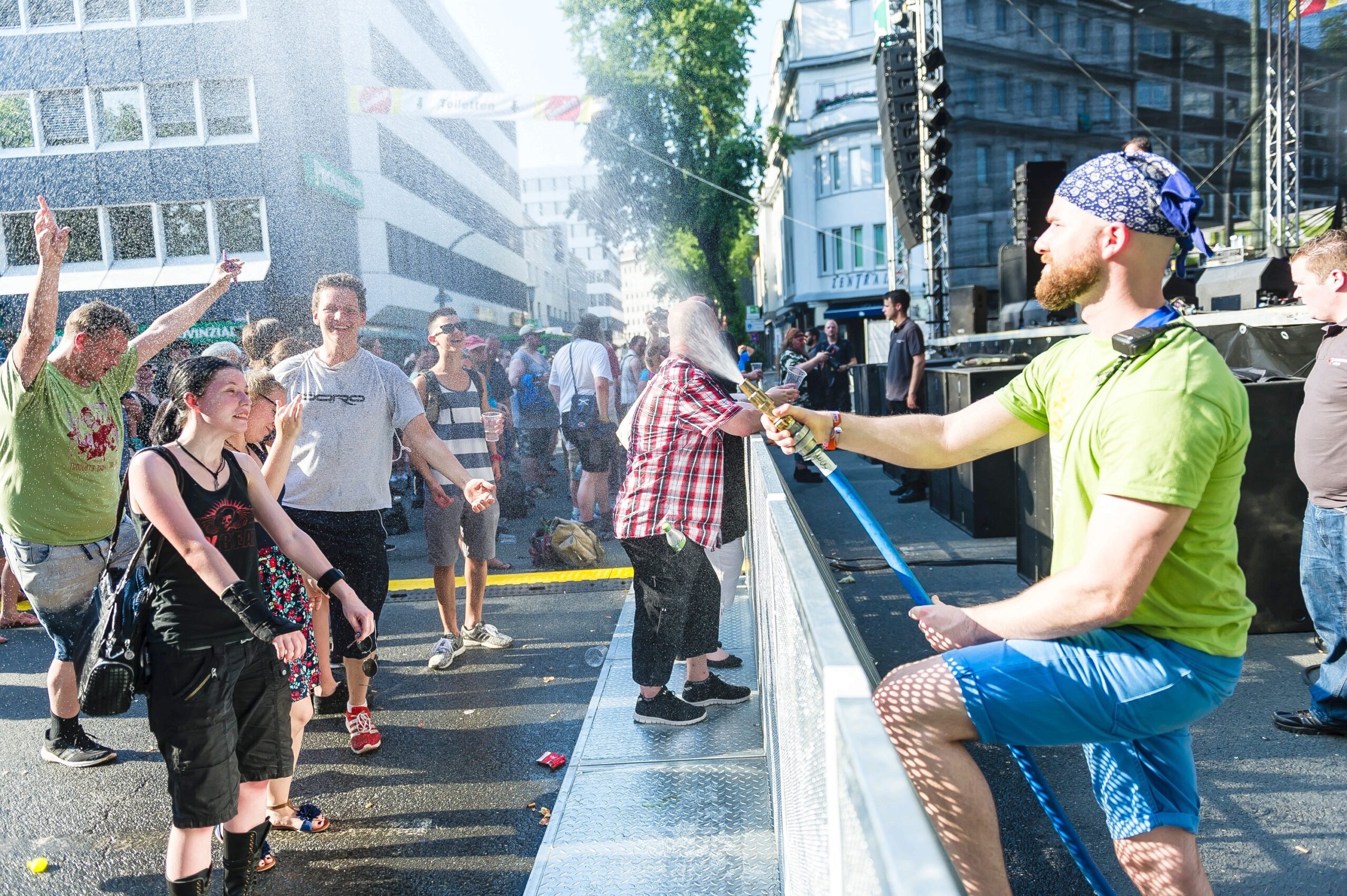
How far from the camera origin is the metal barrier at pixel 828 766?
875mm

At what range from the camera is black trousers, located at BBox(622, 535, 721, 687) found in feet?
13.6

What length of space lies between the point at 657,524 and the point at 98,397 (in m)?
2.78

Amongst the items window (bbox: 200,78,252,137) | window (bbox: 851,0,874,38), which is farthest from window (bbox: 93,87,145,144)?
window (bbox: 851,0,874,38)

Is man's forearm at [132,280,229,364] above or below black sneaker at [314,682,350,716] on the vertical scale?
above

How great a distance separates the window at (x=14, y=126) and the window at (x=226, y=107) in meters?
5.35

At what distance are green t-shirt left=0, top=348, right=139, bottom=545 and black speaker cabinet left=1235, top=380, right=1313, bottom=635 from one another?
19.2 feet

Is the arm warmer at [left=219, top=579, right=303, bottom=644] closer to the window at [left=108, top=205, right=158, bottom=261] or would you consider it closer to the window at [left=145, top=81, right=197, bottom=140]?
the window at [left=145, top=81, right=197, bottom=140]

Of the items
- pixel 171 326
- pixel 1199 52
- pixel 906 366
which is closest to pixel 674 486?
pixel 171 326

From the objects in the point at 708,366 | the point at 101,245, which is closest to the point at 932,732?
the point at 708,366

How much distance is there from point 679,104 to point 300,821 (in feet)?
118

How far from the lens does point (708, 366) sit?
4129mm

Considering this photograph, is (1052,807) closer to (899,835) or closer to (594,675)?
(899,835)

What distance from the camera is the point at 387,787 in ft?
13.0

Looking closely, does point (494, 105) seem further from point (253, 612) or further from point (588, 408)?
point (253, 612)
